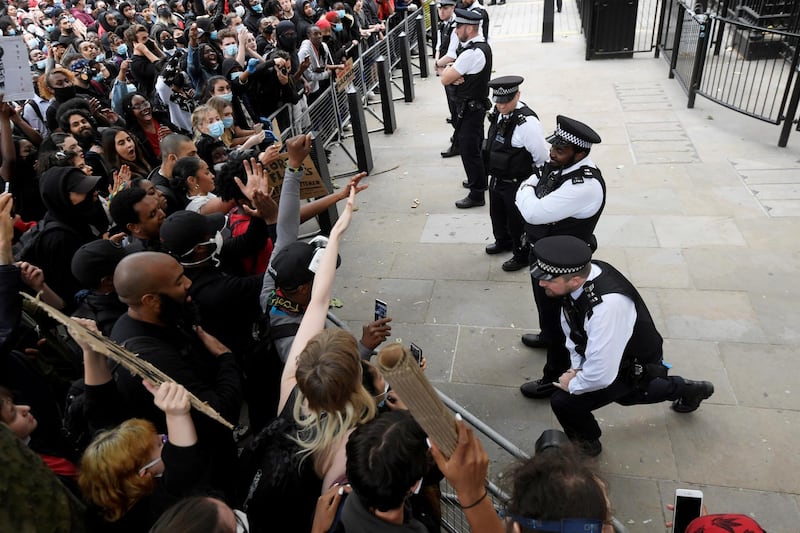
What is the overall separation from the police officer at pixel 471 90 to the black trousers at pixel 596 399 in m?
3.82

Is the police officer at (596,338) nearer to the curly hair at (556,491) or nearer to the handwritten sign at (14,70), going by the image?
the curly hair at (556,491)

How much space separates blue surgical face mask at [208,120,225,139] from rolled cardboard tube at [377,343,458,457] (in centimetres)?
469

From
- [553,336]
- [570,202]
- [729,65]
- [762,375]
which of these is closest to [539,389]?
[553,336]

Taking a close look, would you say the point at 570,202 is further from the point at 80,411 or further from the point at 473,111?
the point at 80,411

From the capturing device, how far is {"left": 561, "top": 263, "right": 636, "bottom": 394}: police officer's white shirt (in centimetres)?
295

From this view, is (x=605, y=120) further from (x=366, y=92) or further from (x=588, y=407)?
(x=588, y=407)

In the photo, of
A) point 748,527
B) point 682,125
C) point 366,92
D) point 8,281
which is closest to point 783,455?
point 748,527

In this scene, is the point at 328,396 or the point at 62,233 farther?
the point at 62,233

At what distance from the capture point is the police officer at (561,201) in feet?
12.7

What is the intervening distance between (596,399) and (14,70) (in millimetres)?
5335

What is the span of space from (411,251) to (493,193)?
48.3 inches

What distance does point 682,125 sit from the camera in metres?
8.20

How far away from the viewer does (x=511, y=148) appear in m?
5.00

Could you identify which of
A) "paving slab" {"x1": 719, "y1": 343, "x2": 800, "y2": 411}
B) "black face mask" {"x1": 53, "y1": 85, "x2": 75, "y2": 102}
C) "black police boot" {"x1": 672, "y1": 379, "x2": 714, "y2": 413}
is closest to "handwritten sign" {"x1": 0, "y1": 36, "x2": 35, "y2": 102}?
"black face mask" {"x1": 53, "y1": 85, "x2": 75, "y2": 102}
